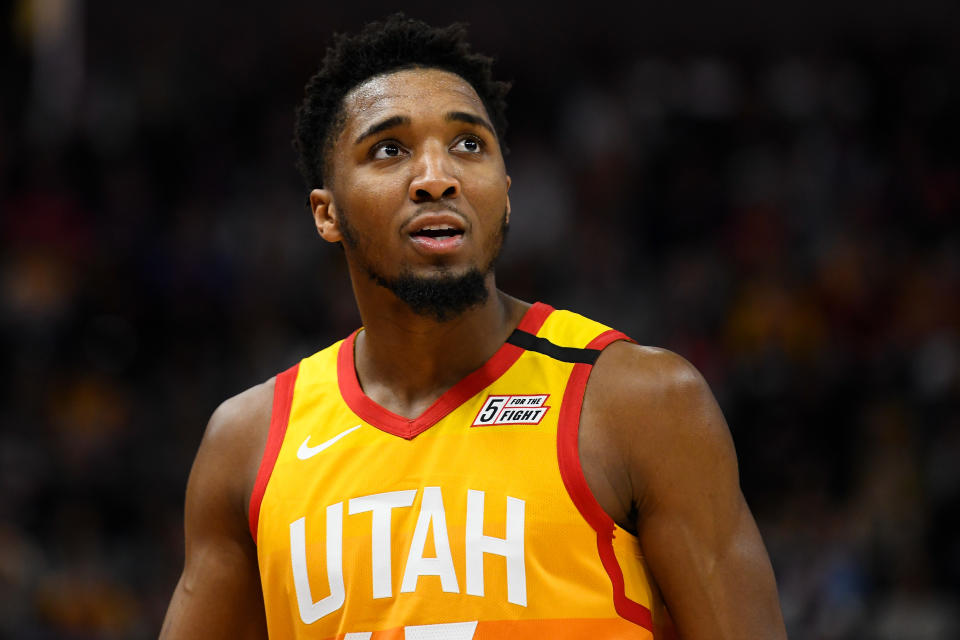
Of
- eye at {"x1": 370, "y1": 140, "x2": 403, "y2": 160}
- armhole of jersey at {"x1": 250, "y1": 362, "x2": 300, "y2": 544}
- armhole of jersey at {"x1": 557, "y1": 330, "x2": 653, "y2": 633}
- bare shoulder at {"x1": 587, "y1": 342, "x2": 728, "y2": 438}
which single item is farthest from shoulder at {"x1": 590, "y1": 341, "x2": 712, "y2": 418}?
armhole of jersey at {"x1": 250, "y1": 362, "x2": 300, "y2": 544}

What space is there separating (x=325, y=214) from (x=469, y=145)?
0.40 m

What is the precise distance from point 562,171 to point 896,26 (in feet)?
9.12

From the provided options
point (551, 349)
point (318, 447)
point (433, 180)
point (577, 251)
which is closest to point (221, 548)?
point (318, 447)

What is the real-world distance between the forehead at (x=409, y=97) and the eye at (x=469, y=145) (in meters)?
0.06

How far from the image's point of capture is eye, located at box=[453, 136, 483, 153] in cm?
265

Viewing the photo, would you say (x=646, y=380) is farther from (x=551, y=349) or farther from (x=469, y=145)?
(x=469, y=145)

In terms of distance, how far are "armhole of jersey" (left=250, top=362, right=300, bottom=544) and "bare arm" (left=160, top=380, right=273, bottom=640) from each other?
0.11 ft

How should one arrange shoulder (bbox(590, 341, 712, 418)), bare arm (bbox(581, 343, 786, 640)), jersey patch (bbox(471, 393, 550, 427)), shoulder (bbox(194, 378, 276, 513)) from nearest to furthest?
bare arm (bbox(581, 343, 786, 640)), shoulder (bbox(590, 341, 712, 418)), jersey patch (bbox(471, 393, 550, 427)), shoulder (bbox(194, 378, 276, 513))

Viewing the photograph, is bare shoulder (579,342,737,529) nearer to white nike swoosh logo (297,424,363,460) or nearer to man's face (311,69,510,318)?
man's face (311,69,510,318)

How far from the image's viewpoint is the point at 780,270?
295 inches

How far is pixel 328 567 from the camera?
2545 mm

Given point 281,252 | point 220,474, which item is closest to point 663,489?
point 220,474

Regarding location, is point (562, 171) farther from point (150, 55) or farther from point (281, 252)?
point (150, 55)

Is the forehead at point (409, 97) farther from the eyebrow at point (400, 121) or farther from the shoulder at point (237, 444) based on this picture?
the shoulder at point (237, 444)
